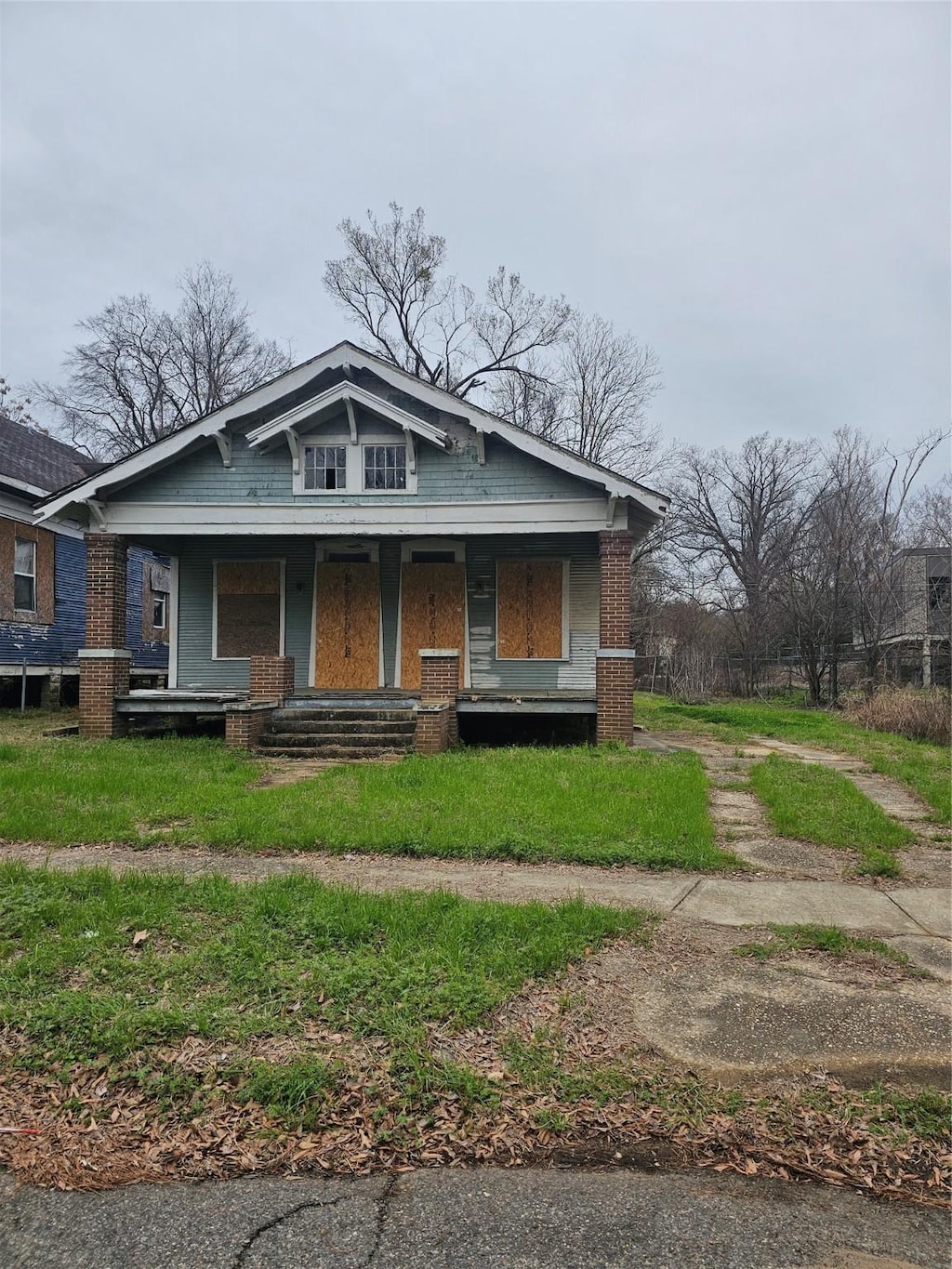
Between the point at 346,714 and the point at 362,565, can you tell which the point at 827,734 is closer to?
the point at 346,714

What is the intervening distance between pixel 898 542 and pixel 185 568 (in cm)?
1874

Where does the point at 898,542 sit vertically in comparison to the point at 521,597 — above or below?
above

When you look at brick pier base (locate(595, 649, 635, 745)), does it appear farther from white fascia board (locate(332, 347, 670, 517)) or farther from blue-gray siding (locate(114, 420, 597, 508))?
blue-gray siding (locate(114, 420, 597, 508))

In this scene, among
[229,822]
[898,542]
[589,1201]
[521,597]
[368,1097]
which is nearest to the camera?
[589,1201]

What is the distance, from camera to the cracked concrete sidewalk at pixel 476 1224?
2133mm

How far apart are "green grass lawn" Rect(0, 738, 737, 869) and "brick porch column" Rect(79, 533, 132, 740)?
88.9 inches

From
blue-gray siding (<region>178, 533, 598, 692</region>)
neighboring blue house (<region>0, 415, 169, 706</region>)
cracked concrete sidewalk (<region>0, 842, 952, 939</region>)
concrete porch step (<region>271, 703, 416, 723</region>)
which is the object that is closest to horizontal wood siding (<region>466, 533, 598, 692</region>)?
blue-gray siding (<region>178, 533, 598, 692</region>)

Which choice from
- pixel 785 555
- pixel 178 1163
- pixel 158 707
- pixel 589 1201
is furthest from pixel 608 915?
pixel 785 555

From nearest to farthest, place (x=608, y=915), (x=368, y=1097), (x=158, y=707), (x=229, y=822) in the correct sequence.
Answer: (x=368, y=1097) < (x=608, y=915) < (x=229, y=822) < (x=158, y=707)

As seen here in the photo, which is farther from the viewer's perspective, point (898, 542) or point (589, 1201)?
point (898, 542)

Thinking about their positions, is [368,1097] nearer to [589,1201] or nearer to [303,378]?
[589,1201]

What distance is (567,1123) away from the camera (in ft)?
8.84

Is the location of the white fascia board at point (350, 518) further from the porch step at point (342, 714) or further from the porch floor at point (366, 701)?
the porch step at point (342, 714)

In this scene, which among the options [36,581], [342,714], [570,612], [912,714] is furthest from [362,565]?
[912,714]
